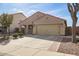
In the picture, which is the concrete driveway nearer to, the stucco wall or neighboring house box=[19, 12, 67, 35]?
the stucco wall

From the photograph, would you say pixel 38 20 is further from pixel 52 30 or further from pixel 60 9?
pixel 60 9

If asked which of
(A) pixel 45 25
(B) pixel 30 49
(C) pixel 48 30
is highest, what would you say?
(A) pixel 45 25

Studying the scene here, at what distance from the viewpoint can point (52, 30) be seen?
12.2 meters

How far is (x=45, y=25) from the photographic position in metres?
12.7

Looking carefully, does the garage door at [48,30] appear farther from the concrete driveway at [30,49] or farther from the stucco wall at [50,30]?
the concrete driveway at [30,49]

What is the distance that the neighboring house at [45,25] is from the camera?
1225cm

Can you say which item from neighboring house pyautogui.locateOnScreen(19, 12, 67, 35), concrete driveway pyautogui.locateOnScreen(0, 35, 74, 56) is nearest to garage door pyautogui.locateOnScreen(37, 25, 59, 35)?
neighboring house pyautogui.locateOnScreen(19, 12, 67, 35)

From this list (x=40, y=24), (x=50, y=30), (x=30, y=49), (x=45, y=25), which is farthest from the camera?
(x=40, y=24)

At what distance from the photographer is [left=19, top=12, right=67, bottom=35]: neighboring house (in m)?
12.2

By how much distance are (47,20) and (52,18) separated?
24.7 inches

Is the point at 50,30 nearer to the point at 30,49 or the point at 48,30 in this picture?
the point at 48,30

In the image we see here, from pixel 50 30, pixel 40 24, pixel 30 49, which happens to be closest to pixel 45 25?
pixel 40 24

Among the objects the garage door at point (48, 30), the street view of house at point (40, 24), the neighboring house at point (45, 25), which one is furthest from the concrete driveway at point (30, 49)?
the neighboring house at point (45, 25)

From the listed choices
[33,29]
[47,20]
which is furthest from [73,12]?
[33,29]
